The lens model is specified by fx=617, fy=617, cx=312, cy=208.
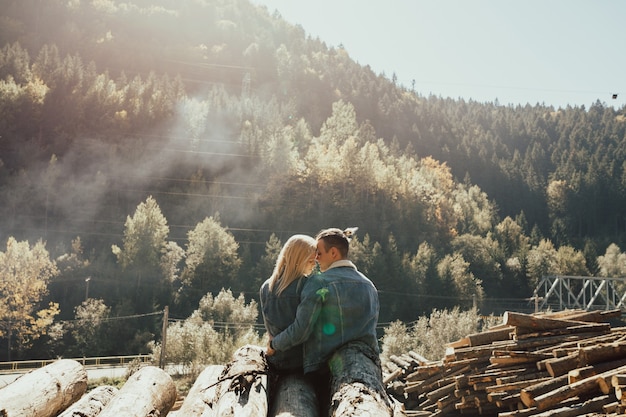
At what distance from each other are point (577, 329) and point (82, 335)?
141 feet

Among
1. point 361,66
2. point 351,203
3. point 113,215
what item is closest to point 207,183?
point 113,215

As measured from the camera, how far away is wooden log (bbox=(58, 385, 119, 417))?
6855mm

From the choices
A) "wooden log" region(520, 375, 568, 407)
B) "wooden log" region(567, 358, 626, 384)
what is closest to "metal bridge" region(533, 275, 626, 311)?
"wooden log" region(567, 358, 626, 384)

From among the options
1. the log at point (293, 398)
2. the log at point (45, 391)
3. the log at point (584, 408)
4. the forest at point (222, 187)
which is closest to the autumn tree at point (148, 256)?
the forest at point (222, 187)

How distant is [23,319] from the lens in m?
47.3

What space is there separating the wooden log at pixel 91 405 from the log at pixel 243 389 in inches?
71.8

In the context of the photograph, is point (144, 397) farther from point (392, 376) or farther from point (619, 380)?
point (392, 376)

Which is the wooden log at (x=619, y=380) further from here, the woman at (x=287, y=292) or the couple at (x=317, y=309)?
the woman at (x=287, y=292)

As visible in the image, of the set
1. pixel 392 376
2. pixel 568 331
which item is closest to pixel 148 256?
pixel 392 376

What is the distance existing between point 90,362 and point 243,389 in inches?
1661

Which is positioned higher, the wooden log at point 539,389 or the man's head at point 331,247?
the man's head at point 331,247

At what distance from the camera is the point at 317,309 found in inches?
249

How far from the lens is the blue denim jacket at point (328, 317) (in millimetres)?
6344

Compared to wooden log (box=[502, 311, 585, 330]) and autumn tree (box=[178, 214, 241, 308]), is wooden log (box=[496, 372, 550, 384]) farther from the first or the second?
autumn tree (box=[178, 214, 241, 308])
